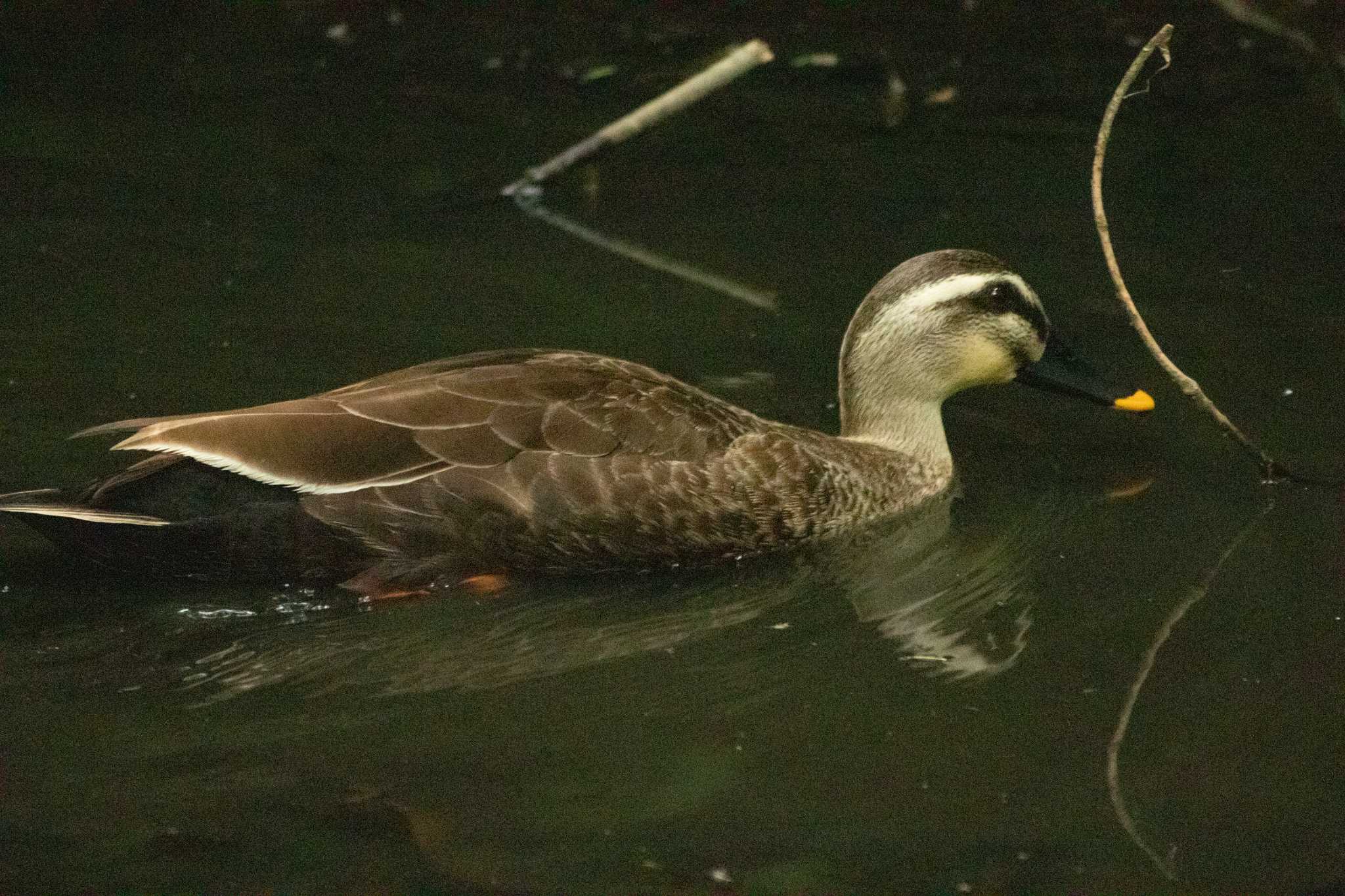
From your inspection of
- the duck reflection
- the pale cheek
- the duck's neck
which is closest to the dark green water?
the duck reflection

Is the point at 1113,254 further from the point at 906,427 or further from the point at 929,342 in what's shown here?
the point at 906,427

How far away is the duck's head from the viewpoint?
762 centimetres

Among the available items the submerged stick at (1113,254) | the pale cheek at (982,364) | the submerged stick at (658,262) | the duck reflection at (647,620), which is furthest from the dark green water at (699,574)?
the submerged stick at (1113,254)

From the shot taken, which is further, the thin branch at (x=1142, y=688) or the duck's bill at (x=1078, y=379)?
the duck's bill at (x=1078, y=379)

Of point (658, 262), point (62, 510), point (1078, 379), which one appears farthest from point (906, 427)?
point (62, 510)

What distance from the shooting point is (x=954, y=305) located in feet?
25.1

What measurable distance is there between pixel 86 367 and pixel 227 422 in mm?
2190

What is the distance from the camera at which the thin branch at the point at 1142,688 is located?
16.8 ft

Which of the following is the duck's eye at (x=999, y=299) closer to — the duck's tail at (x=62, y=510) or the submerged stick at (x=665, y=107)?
the submerged stick at (x=665, y=107)

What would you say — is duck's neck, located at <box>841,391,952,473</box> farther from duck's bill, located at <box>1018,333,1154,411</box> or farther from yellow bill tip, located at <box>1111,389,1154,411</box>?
yellow bill tip, located at <box>1111,389,1154,411</box>

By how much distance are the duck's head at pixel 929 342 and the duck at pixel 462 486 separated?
1.62 feet

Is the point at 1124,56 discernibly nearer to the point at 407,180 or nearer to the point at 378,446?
the point at 407,180

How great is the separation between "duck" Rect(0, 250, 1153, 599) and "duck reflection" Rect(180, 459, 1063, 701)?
14cm

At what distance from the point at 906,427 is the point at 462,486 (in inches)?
82.0
